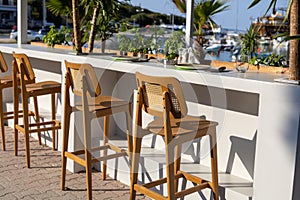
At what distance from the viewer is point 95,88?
3.17 meters

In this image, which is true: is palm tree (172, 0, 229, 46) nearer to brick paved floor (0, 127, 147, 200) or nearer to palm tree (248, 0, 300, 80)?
palm tree (248, 0, 300, 80)

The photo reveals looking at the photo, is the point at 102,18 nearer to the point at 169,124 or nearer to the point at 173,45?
the point at 173,45

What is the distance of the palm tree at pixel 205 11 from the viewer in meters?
3.80

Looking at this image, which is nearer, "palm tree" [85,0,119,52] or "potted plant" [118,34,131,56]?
"potted plant" [118,34,131,56]

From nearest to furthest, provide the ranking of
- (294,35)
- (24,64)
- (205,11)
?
1. (294,35)
2. (205,11)
3. (24,64)

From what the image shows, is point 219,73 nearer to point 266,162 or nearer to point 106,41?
point 266,162

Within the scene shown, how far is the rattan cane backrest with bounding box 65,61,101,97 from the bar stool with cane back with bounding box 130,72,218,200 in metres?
0.58

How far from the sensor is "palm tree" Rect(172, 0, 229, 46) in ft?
12.5

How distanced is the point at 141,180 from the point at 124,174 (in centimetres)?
18

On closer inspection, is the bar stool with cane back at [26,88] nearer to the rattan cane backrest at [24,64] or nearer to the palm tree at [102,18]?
the rattan cane backrest at [24,64]

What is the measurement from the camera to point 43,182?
142 inches

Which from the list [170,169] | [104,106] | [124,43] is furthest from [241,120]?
[124,43]

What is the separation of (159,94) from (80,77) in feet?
3.15

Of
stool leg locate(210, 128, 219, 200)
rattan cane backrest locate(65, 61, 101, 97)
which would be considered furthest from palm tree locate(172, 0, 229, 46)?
stool leg locate(210, 128, 219, 200)
